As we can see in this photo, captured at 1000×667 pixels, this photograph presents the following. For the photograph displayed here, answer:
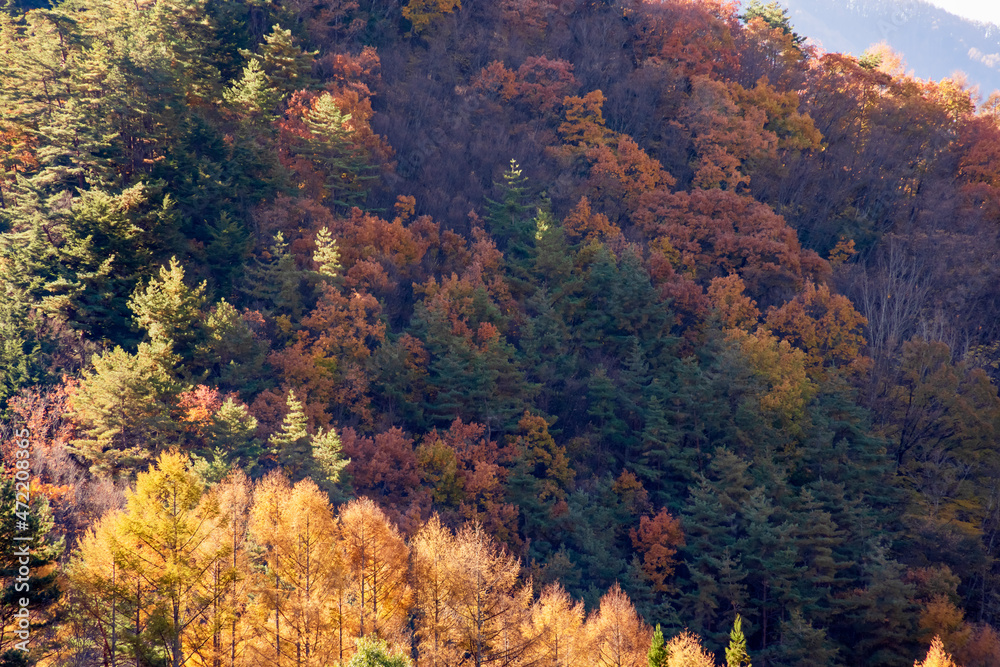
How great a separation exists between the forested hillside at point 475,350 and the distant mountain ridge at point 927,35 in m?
59.7

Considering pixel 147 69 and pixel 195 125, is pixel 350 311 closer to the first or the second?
pixel 195 125

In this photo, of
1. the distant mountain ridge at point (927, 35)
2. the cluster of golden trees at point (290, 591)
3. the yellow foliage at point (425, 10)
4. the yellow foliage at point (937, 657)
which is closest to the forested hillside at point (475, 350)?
the cluster of golden trees at point (290, 591)

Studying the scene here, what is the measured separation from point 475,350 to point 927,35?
344ft

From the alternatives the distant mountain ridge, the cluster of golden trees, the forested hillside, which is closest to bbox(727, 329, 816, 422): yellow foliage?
the forested hillside

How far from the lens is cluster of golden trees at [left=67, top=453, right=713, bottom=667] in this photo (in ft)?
65.9

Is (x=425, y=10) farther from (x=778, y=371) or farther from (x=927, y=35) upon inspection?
(x=927, y=35)

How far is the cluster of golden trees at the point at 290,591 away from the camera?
20094 mm

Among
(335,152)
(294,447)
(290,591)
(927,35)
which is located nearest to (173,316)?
(294,447)

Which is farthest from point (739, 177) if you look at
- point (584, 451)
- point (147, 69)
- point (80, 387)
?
point (80, 387)

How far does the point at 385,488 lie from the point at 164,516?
37.5ft

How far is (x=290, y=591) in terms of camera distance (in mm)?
23188

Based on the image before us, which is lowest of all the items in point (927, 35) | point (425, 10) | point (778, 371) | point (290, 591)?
point (290, 591)

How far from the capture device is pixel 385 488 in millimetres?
31266

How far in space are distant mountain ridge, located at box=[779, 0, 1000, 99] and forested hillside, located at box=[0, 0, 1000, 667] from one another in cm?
5974
